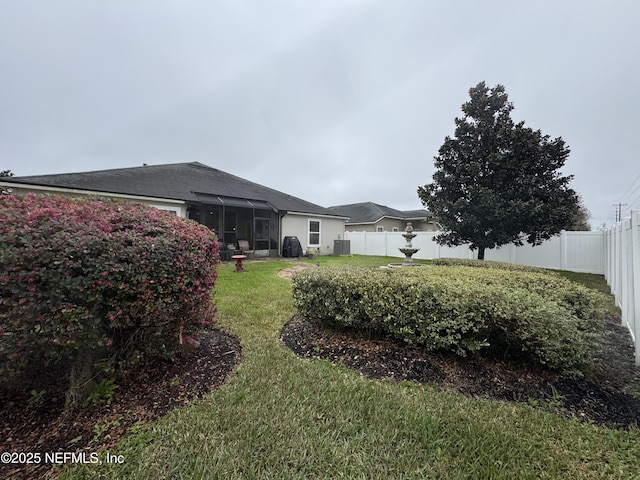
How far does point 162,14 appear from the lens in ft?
24.9

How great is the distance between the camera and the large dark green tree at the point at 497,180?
968cm

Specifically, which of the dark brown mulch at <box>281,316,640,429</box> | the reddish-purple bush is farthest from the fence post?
the reddish-purple bush

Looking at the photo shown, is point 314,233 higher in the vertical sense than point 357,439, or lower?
higher

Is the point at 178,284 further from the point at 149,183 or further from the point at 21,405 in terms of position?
the point at 149,183

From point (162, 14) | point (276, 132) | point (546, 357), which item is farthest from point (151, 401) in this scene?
point (276, 132)

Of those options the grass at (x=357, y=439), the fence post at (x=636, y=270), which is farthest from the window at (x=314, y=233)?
the fence post at (x=636, y=270)

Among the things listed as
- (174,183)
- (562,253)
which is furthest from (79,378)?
(562,253)

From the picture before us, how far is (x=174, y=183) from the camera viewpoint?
12.8 metres

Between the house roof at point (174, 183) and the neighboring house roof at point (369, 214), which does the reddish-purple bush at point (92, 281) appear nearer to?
the house roof at point (174, 183)

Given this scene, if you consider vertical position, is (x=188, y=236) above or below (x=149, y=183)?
below

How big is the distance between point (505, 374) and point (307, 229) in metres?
13.6

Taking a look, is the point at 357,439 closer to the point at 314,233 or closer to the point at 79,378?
the point at 79,378

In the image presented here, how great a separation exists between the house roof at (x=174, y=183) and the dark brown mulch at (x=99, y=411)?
9738mm

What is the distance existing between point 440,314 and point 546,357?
1.08 metres
